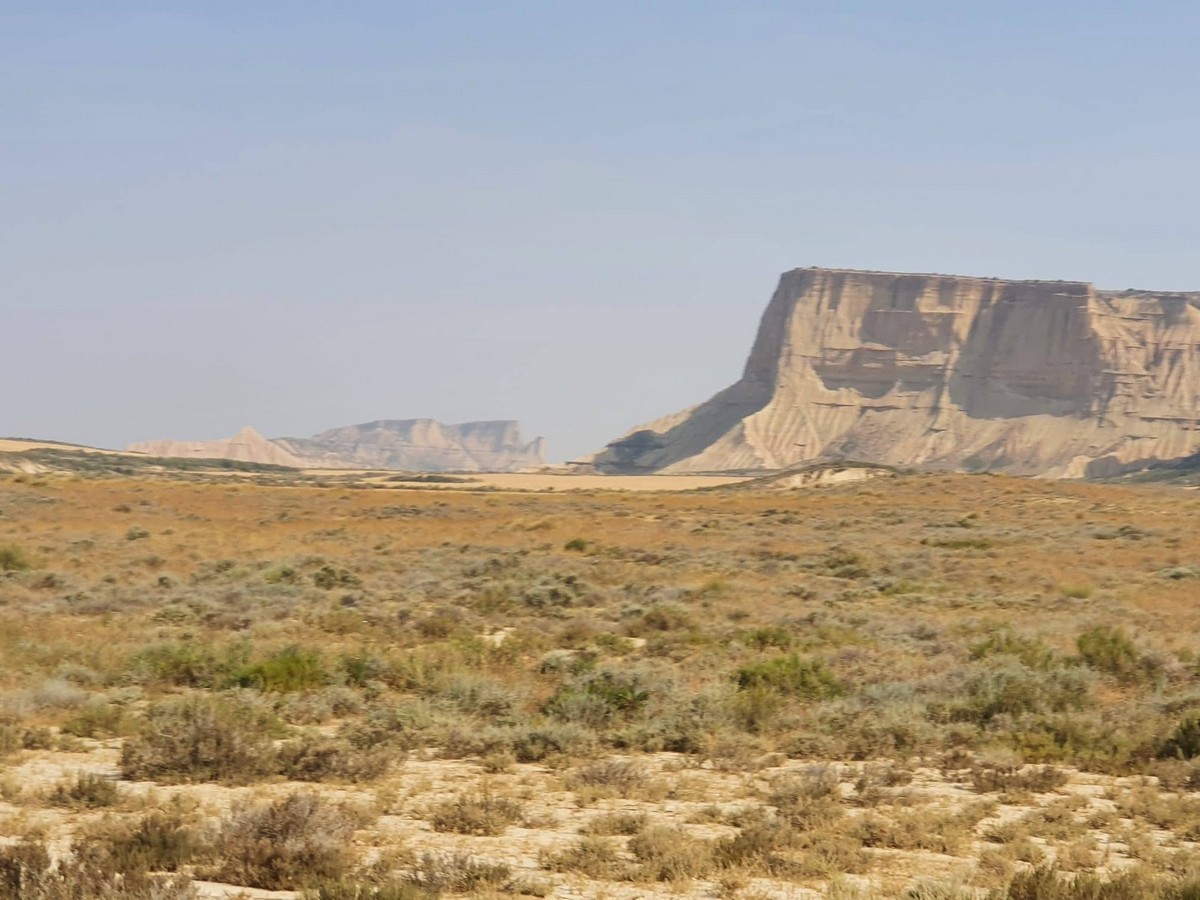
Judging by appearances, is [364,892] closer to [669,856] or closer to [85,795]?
[669,856]

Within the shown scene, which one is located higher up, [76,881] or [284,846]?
[76,881]

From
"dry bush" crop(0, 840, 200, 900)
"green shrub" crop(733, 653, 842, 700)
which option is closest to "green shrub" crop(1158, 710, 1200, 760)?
"green shrub" crop(733, 653, 842, 700)

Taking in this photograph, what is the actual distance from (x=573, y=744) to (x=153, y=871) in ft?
14.9

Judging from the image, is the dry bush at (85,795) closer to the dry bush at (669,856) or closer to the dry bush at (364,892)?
the dry bush at (364,892)

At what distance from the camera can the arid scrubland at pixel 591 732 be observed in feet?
23.4

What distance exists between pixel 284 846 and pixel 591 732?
14.8ft

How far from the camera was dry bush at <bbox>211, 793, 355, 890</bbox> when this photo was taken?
22.4ft

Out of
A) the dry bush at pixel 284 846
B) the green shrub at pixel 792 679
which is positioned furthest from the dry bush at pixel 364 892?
the green shrub at pixel 792 679

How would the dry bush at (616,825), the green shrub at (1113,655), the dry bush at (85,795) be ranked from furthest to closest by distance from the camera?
the green shrub at (1113,655) < the dry bush at (85,795) < the dry bush at (616,825)

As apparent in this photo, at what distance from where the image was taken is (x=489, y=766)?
10.1 m

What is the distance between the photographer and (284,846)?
696 cm

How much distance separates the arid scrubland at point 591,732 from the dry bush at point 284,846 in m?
0.02

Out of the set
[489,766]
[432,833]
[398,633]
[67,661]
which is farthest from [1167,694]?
[67,661]

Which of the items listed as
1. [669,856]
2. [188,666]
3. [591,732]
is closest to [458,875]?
[669,856]
